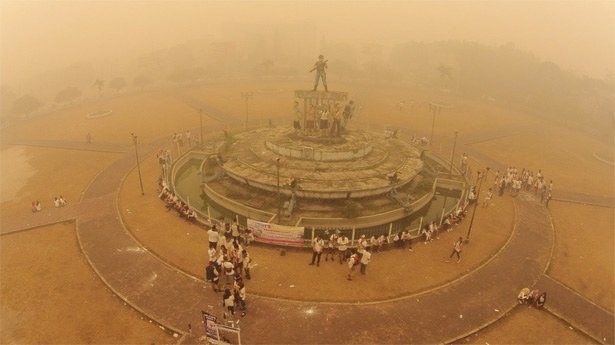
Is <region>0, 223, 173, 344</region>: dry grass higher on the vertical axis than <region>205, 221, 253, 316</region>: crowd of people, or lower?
lower

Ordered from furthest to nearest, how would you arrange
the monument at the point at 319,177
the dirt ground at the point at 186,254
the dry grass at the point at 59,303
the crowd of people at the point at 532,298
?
the monument at the point at 319,177
the crowd of people at the point at 532,298
the dirt ground at the point at 186,254
the dry grass at the point at 59,303

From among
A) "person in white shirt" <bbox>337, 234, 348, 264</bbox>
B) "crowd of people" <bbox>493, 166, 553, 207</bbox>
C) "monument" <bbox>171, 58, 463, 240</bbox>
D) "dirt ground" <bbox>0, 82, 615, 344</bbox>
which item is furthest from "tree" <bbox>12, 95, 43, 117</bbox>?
"crowd of people" <bbox>493, 166, 553, 207</bbox>

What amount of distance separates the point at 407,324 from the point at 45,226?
20414mm

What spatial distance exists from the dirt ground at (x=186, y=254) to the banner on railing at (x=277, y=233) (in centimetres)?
62

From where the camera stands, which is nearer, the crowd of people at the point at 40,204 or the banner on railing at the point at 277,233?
the banner on railing at the point at 277,233

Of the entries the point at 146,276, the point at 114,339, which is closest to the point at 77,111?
the point at 146,276

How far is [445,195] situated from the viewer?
27344 millimetres

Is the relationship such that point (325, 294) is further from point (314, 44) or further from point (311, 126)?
point (314, 44)

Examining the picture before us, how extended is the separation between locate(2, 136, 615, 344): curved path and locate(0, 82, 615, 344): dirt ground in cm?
52

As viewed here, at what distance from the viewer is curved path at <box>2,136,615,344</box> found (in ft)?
44.9

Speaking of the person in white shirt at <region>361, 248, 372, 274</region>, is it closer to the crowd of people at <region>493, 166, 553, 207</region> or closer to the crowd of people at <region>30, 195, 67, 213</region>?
the crowd of people at <region>493, 166, 553, 207</region>

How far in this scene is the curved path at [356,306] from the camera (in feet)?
44.9

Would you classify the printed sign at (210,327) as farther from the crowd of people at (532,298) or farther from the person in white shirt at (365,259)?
the crowd of people at (532,298)

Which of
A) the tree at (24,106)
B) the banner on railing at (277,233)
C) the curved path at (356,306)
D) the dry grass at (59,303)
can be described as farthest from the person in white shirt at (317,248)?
the tree at (24,106)
